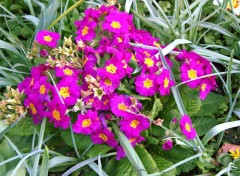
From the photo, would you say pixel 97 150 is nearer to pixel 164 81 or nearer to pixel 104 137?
pixel 104 137

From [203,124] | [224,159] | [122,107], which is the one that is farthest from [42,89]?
[224,159]

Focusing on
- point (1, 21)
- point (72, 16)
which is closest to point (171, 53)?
point (72, 16)

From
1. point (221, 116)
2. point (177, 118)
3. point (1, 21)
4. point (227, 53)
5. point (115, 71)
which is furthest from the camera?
point (1, 21)

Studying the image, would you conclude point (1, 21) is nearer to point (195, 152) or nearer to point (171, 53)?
point (171, 53)

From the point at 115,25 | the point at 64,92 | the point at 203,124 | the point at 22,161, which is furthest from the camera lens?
the point at 203,124

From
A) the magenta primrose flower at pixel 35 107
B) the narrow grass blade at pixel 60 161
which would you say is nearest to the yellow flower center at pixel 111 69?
the magenta primrose flower at pixel 35 107

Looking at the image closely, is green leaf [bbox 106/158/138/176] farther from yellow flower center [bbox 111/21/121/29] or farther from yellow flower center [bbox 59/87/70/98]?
yellow flower center [bbox 111/21/121/29]

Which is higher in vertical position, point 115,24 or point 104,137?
point 115,24
